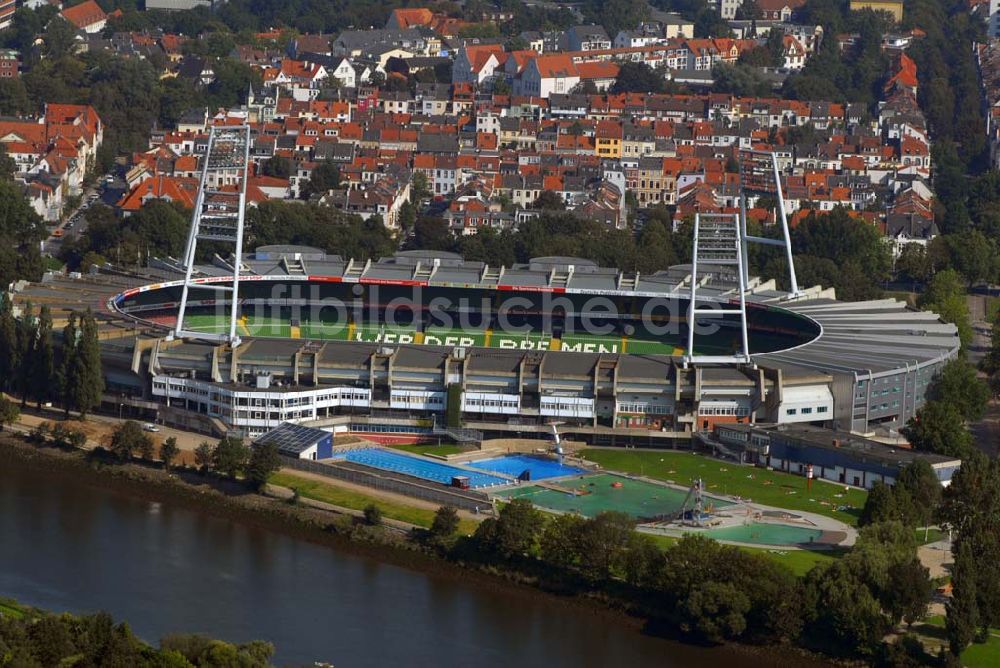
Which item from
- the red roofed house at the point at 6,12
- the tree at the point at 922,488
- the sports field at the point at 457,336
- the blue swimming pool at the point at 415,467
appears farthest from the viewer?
the red roofed house at the point at 6,12

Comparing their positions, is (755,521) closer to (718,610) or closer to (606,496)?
(606,496)

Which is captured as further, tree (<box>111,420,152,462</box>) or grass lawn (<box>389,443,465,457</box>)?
grass lawn (<box>389,443,465,457</box>)

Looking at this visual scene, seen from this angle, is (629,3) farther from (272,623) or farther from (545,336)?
(272,623)

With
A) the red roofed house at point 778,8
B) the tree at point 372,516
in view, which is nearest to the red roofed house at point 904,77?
the red roofed house at point 778,8

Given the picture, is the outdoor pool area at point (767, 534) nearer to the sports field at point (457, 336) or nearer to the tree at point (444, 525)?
the tree at point (444, 525)

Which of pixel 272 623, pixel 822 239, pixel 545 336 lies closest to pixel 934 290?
pixel 822 239

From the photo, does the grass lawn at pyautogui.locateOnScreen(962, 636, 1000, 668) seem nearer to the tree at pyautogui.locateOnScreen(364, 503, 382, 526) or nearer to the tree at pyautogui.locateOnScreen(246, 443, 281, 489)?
the tree at pyautogui.locateOnScreen(364, 503, 382, 526)

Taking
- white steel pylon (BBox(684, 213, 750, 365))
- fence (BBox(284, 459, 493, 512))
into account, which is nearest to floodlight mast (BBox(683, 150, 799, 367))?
white steel pylon (BBox(684, 213, 750, 365))
